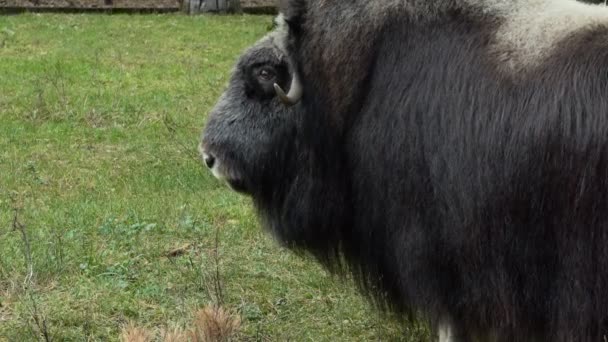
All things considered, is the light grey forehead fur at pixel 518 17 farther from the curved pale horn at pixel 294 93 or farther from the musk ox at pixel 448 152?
the curved pale horn at pixel 294 93

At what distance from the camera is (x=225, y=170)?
10.1ft

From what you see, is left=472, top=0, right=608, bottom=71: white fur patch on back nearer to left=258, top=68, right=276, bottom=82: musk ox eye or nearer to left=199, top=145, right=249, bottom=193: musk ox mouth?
left=258, top=68, right=276, bottom=82: musk ox eye

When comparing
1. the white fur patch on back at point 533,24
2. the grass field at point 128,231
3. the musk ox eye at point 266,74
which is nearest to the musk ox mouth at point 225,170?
the musk ox eye at point 266,74

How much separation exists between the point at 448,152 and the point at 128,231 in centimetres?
201

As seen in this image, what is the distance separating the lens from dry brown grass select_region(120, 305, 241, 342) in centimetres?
293

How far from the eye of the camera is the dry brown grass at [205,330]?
2928 mm

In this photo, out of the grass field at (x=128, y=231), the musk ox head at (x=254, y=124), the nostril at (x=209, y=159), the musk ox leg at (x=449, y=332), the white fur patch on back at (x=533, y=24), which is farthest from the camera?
the grass field at (x=128, y=231)

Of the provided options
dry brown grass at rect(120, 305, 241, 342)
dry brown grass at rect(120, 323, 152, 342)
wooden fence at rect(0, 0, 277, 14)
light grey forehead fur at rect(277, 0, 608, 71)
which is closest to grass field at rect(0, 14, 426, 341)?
dry brown grass at rect(120, 305, 241, 342)

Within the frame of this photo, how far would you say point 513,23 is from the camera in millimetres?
2621

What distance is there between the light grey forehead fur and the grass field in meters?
0.96

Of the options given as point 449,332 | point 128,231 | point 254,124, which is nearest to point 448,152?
point 449,332

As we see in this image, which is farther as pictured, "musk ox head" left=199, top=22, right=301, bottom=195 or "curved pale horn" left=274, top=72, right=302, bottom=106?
"musk ox head" left=199, top=22, right=301, bottom=195

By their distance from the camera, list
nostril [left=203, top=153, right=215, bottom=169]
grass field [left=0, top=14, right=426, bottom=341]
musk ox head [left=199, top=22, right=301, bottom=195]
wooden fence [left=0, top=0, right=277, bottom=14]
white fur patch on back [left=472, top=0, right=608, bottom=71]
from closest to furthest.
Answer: white fur patch on back [left=472, top=0, right=608, bottom=71]
musk ox head [left=199, top=22, right=301, bottom=195]
nostril [left=203, top=153, right=215, bottom=169]
grass field [left=0, top=14, right=426, bottom=341]
wooden fence [left=0, top=0, right=277, bottom=14]

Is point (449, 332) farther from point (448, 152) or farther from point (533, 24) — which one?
point (533, 24)
